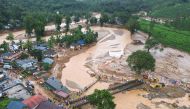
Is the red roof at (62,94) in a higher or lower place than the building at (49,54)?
lower

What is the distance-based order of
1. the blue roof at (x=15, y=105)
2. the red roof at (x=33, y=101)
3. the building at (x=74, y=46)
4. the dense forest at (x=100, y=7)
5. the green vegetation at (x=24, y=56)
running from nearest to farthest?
the blue roof at (x=15, y=105)
the red roof at (x=33, y=101)
the green vegetation at (x=24, y=56)
the building at (x=74, y=46)
the dense forest at (x=100, y=7)

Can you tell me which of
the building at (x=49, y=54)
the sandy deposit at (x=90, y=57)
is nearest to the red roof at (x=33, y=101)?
the sandy deposit at (x=90, y=57)

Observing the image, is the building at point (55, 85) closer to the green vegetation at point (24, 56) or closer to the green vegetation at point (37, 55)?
the green vegetation at point (37, 55)

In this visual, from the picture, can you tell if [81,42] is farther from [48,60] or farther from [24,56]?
[24,56]

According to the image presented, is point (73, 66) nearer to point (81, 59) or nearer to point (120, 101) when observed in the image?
point (81, 59)

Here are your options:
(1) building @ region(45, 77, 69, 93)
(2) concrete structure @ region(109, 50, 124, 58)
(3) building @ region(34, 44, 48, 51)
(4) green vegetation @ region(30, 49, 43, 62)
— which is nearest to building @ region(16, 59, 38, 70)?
(4) green vegetation @ region(30, 49, 43, 62)

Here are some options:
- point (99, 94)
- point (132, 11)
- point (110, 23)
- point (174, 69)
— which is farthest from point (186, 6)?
point (99, 94)
